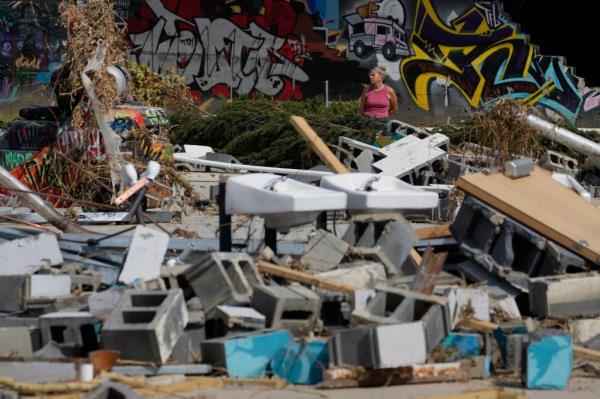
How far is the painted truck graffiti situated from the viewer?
95.1 ft

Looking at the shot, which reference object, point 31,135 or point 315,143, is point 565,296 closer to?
point 315,143

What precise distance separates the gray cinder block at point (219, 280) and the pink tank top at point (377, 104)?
29.3ft

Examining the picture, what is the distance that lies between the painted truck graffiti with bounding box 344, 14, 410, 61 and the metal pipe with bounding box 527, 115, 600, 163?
45.7 feet

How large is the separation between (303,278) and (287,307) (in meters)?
0.68

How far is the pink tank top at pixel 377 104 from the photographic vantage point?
16500 millimetres

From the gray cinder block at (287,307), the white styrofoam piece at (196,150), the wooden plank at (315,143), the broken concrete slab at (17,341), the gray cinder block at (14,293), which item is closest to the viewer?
the broken concrete slab at (17,341)

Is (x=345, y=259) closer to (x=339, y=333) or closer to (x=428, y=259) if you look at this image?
(x=428, y=259)

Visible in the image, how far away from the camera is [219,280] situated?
7.47 m

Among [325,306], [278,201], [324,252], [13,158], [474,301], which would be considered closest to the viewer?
[325,306]

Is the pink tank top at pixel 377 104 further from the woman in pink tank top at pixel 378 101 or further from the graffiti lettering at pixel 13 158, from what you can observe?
the graffiti lettering at pixel 13 158

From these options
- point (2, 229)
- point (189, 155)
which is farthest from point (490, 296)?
point (189, 155)

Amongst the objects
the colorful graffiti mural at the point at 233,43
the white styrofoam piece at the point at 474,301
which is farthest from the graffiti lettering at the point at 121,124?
the colorful graffiti mural at the point at 233,43

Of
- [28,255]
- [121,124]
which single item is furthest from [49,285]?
[121,124]

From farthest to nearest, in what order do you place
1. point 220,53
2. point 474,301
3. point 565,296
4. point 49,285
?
point 220,53 → point 565,296 → point 49,285 → point 474,301
